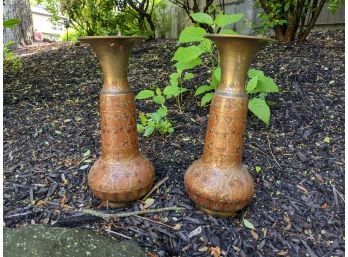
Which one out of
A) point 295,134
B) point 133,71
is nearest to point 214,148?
point 295,134

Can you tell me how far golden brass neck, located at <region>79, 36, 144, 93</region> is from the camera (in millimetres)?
1026

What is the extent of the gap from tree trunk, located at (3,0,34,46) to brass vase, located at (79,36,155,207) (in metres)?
3.71

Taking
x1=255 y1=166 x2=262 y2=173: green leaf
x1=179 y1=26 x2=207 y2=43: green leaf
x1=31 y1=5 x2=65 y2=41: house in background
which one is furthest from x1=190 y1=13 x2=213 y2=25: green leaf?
x1=31 y1=5 x2=65 y2=41: house in background

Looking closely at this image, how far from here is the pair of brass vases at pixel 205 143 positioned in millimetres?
1026

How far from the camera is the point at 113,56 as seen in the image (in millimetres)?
1064

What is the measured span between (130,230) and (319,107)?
1.24m

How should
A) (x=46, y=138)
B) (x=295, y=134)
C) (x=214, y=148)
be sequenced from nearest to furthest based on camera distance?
1. (x=214, y=148)
2. (x=295, y=134)
3. (x=46, y=138)

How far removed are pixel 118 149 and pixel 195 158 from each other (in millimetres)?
437

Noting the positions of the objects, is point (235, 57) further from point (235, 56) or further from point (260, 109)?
point (260, 109)

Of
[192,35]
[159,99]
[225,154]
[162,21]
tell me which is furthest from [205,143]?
[162,21]

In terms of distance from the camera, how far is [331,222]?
1223mm

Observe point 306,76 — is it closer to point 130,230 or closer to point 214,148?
point 214,148

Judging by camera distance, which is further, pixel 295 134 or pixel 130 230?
pixel 295 134

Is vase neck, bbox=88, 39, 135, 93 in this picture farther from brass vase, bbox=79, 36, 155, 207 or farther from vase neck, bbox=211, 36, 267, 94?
vase neck, bbox=211, 36, 267, 94
